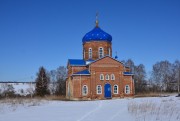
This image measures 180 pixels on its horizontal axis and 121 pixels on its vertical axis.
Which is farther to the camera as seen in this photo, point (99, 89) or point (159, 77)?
point (159, 77)

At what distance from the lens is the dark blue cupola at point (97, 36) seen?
4078cm

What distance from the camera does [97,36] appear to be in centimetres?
4084

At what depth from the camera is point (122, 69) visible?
3866 cm

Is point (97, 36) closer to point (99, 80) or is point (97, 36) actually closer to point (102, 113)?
point (99, 80)

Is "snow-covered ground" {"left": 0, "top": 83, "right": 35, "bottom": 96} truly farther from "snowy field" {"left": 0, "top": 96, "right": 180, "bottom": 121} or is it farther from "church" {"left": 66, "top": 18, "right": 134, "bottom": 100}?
"snowy field" {"left": 0, "top": 96, "right": 180, "bottom": 121}

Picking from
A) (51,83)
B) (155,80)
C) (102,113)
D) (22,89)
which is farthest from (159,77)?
(102,113)

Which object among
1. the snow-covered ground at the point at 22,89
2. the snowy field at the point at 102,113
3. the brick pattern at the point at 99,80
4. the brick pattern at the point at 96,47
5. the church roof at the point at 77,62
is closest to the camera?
the snowy field at the point at 102,113

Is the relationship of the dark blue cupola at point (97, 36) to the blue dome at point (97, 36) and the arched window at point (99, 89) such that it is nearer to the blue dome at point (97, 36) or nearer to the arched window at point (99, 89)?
the blue dome at point (97, 36)

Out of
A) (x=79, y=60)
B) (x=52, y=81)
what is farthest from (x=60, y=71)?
(x=79, y=60)

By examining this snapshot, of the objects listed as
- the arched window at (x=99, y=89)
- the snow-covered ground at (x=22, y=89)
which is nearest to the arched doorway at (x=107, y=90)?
the arched window at (x=99, y=89)

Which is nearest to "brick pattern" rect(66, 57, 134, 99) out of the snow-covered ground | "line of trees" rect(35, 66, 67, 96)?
"line of trees" rect(35, 66, 67, 96)

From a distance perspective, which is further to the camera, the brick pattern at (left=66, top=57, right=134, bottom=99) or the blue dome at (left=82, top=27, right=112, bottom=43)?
the blue dome at (left=82, top=27, right=112, bottom=43)

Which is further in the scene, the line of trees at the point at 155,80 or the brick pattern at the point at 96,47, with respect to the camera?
the line of trees at the point at 155,80

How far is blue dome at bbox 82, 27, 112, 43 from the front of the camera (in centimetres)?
4078
